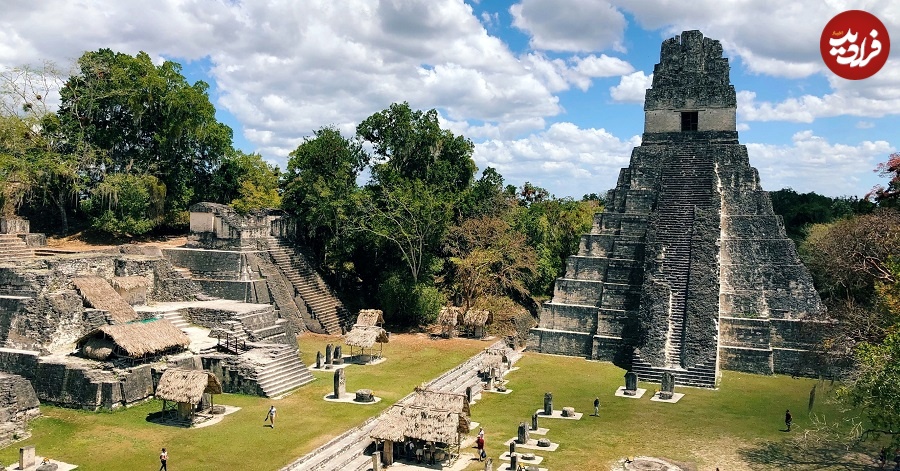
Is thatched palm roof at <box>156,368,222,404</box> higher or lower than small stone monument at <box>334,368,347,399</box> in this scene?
higher

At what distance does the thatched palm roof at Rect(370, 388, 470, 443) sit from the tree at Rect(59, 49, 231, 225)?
90.7 ft

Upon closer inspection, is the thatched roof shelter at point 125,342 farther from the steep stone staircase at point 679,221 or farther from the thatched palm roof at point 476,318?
the steep stone staircase at point 679,221

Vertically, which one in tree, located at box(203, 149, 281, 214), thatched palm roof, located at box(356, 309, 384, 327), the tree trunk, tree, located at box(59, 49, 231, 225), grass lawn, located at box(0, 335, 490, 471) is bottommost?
grass lawn, located at box(0, 335, 490, 471)

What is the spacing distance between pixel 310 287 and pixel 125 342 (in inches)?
593

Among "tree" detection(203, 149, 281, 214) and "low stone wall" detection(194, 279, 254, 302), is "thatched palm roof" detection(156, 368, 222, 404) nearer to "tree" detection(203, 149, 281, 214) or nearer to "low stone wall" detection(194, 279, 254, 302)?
"low stone wall" detection(194, 279, 254, 302)

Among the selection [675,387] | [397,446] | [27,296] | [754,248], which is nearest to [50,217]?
[27,296]

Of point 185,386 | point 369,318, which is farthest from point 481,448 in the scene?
point 369,318

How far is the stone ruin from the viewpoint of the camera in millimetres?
23234

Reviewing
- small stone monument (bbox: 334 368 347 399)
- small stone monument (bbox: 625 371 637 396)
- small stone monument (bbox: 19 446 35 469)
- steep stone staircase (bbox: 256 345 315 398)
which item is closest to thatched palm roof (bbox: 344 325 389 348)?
steep stone staircase (bbox: 256 345 315 398)

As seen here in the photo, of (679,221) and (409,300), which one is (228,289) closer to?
(409,300)

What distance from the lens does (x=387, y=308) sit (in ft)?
124

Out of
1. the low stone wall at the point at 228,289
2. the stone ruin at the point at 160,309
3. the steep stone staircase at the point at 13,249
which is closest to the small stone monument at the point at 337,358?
the stone ruin at the point at 160,309

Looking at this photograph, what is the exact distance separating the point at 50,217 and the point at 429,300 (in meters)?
23.5

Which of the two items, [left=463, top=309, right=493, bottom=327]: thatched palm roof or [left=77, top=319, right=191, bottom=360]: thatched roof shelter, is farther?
[left=463, top=309, right=493, bottom=327]: thatched palm roof
